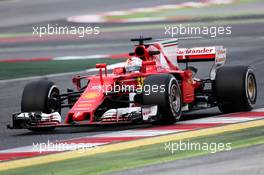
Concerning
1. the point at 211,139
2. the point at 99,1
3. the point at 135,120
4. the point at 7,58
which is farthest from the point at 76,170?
the point at 99,1

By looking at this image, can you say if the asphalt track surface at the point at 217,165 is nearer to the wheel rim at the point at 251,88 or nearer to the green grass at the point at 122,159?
the green grass at the point at 122,159

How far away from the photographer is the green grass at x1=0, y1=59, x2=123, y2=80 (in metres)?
23.6

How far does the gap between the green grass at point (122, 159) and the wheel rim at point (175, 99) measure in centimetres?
170

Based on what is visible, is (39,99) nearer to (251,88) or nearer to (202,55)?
(202,55)

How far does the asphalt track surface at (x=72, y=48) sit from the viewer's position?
1452 cm

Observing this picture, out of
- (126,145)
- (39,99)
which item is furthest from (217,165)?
(39,99)

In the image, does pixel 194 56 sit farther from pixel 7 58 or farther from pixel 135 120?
pixel 7 58

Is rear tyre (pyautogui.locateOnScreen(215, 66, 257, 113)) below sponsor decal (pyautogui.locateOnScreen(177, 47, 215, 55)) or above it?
below

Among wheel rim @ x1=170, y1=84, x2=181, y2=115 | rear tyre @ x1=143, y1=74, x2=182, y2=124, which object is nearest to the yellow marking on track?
rear tyre @ x1=143, y1=74, x2=182, y2=124

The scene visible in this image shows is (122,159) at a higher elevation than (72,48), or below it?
below

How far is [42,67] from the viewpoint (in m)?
24.8

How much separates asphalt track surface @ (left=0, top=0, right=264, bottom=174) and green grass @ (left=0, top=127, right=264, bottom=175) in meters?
0.60

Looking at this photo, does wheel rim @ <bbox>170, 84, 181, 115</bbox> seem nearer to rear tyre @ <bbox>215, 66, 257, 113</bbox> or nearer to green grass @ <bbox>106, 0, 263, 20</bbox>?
rear tyre @ <bbox>215, 66, 257, 113</bbox>

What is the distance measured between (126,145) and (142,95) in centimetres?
171
